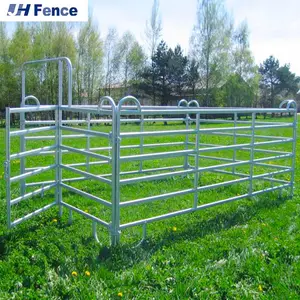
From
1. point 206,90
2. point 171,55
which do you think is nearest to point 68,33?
point 171,55

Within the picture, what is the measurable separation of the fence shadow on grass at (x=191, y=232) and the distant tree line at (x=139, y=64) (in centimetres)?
2242

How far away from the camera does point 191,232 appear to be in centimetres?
445

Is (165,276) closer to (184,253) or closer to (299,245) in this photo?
(184,253)

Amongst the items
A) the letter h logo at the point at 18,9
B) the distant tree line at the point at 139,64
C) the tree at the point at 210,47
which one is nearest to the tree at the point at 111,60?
the distant tree line at the point at 139,64

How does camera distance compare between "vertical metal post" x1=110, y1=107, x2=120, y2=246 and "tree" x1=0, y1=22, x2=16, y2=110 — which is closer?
"vertical metal post" x1=110, y1=107, x2=120, y2=246

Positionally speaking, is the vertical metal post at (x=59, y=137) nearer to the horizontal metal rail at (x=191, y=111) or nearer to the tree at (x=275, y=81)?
the horizontal metal rail at (x=191, y=111)

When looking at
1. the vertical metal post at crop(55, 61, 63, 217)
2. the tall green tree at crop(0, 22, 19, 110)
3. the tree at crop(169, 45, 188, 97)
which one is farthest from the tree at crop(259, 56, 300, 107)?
the vertical metal post at crop(55, 61, 63, 217)

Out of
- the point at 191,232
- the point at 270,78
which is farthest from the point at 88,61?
the point at 270,78

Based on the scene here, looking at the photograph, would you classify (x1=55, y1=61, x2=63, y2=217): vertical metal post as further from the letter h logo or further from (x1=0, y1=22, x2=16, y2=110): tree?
(x1=0, y1=22, x2=16, y2=110): tree

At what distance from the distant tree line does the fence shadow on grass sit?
22422mm

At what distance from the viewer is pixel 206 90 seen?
33.9 meters

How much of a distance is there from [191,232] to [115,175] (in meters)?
1.29

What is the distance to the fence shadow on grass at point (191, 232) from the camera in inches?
144

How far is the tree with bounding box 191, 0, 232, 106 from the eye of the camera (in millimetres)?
33312
